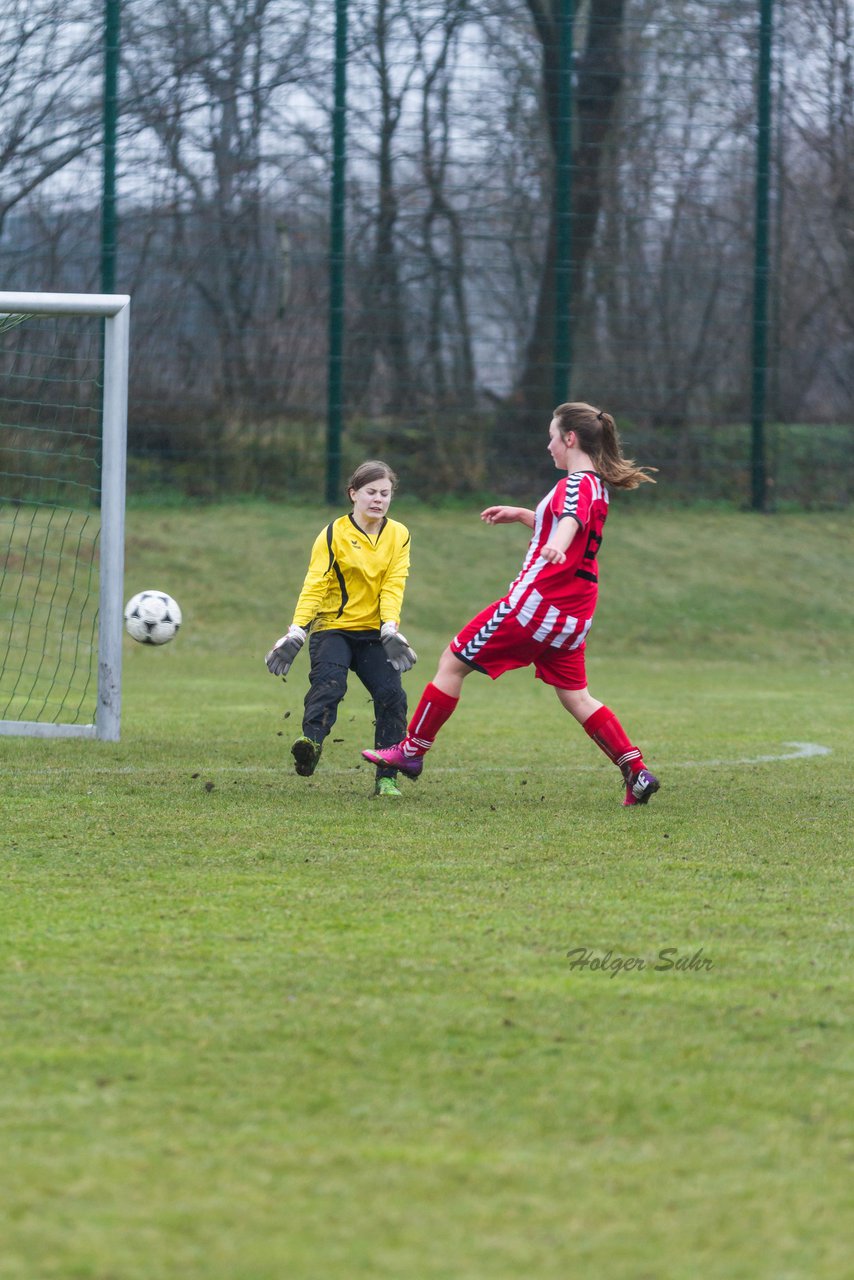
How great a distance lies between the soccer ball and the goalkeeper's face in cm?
184

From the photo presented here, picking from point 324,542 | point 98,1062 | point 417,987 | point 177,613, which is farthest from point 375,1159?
point 177,613

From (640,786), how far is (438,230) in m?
11.9

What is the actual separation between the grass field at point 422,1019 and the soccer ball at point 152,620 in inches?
25.3

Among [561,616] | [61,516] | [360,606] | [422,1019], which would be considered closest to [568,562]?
[561,616]

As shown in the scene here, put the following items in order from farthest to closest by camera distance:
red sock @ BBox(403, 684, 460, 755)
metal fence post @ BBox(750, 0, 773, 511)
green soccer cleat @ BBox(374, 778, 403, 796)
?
metal fence post @ BBox(750, 0, 773, 511) < green soccer cleat @ BBox(374, 778, 403, 796) < red sock @ BBox(403, 684, 460, 755)

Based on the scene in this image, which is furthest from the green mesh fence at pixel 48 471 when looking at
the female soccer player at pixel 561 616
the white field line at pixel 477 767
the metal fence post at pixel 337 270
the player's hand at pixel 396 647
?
the female soccer player at pixel 561 616

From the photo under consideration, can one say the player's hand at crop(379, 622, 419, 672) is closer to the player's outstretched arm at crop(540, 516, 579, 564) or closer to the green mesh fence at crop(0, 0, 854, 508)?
the player's outstretched arm at crop(540, 516, 579, 564)

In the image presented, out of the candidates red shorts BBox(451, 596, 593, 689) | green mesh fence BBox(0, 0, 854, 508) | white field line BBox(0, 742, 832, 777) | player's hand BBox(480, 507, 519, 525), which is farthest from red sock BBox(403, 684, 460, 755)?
green mesh fence BBox(0, 0, 854, 508)

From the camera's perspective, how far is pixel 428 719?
20.2 ft

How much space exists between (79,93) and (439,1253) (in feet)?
52.1

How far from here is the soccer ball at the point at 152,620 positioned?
26.1 feet

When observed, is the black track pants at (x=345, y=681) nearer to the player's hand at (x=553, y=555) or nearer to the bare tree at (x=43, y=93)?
the player's hand at (x=553, y=555)

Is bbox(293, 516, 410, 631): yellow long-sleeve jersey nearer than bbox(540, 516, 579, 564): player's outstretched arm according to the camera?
No

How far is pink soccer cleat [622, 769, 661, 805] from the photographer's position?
6.03 metres
